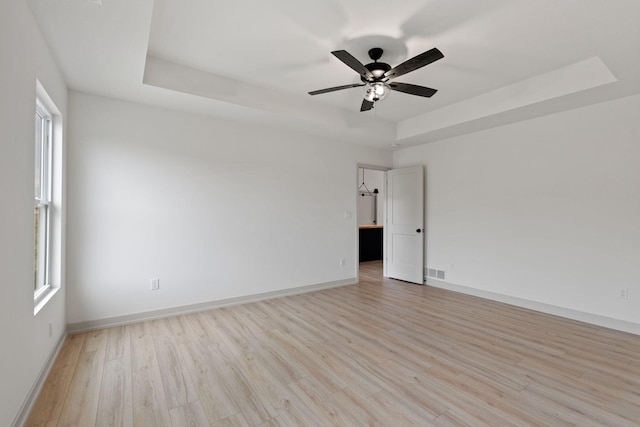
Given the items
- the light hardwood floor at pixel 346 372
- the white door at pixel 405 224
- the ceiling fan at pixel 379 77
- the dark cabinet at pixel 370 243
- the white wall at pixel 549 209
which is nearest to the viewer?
the light hardwood floor at pixel 346 372

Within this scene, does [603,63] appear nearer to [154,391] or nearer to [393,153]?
[393,153]

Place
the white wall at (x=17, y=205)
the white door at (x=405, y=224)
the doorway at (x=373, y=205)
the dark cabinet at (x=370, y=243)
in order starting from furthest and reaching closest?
the doorway at (x=373, y=205) < the dark cabinet at (x=370, y=243) < the white door at (x=405, y=224) < the white wall at (x=17, y=205)

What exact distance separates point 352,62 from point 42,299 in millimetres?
3183

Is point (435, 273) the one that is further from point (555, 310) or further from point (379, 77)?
point (379, 77)

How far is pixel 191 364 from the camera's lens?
2498 mm

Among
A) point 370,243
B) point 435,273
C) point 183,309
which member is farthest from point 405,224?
point 183,309

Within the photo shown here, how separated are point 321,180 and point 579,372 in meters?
3.84

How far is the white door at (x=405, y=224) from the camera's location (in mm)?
5320

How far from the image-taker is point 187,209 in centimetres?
378

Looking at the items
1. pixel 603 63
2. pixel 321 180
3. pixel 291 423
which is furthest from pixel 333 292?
pixel 603 63

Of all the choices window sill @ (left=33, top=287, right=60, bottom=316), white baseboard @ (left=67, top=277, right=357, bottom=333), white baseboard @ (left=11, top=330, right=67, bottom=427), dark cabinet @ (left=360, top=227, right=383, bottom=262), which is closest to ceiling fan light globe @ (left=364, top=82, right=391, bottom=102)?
white baseboard @ (left=67, top=277, right=357, bottom=333)

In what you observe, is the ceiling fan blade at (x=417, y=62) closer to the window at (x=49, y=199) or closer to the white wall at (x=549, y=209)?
the white wall at (x=549, y=209)

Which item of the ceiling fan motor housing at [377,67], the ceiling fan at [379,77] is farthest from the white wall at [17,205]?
the ceiling fan motor housing at [377,67]

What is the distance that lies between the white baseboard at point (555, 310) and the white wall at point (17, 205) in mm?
5118
